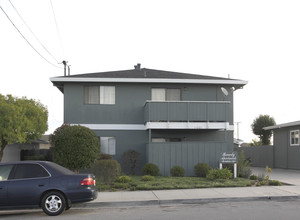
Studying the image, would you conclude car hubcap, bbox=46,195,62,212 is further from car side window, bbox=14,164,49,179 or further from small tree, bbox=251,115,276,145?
small tree, bbox=251,115,276,145

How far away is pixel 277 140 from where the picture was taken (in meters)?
27.5

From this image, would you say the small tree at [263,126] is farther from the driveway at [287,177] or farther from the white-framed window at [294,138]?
the driveway at [287,177]

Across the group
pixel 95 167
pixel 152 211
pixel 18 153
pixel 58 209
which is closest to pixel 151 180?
pixel 95 167

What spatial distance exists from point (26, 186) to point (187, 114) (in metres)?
11.2

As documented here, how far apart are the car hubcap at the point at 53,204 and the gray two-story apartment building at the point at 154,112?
9.59 metres

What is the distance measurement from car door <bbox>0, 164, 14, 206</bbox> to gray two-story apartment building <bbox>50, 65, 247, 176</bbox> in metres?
9.79

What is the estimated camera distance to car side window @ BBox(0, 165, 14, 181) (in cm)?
974

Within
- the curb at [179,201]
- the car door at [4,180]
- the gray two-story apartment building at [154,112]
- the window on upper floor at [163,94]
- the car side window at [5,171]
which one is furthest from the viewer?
the window on upper floor at [163,94]

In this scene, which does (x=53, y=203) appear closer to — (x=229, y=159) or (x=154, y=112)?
(x=154, y=112)

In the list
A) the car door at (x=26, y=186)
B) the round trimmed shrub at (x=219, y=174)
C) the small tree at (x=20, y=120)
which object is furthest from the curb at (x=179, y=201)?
the small tree at (x=20, y=120)

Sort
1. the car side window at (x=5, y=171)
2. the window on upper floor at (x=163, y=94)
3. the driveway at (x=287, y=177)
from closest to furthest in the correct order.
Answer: the car side window at (x=5, y=171), the driveway at (x=287, y=177), the window on upper floor at (x=163, y=94)

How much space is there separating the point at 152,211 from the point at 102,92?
38.0ft

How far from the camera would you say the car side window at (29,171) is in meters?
9.76

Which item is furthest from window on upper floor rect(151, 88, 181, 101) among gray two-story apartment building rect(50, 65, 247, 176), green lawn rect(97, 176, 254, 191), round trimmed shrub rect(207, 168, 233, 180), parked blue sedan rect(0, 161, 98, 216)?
parked blue sedan rect(0, 161, 98, 216)
